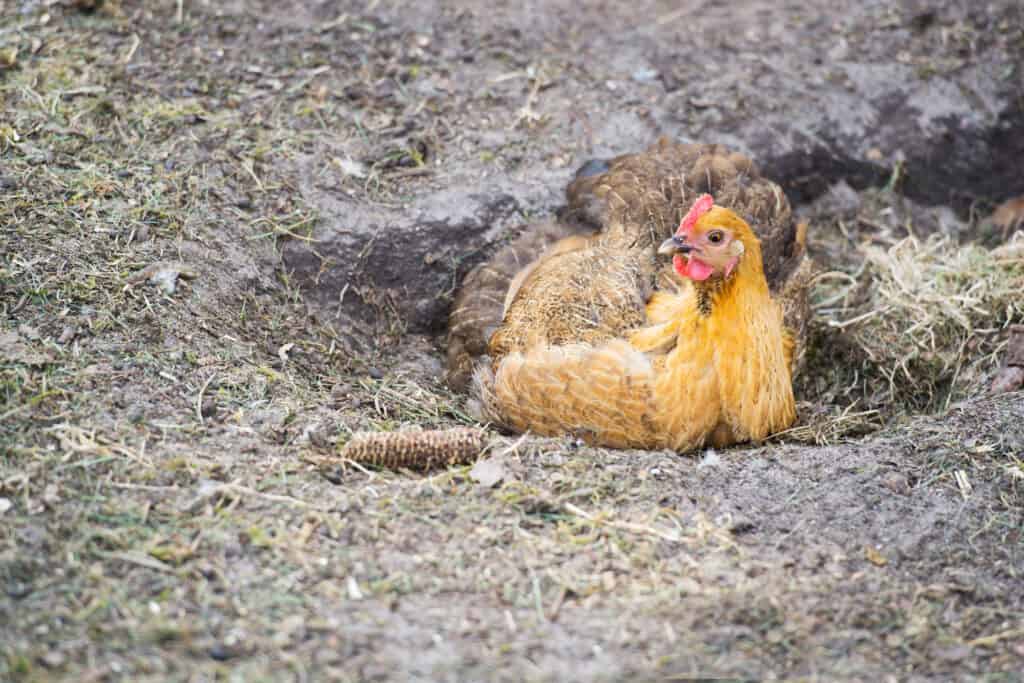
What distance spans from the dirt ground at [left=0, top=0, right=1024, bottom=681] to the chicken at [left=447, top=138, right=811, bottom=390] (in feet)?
0.97

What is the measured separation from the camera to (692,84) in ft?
Answer: 20.3

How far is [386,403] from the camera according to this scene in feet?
15.2

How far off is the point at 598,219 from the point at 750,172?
2.68ft

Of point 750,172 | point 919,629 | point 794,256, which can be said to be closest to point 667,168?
point 750,172

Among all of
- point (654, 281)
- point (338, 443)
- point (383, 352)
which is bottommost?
point (383, 352)

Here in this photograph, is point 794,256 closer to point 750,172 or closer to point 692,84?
point 750,172

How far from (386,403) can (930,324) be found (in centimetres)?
261

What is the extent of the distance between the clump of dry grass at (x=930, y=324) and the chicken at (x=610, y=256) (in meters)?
0.39

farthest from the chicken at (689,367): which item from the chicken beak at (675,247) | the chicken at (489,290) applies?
the chicken at (489,290)

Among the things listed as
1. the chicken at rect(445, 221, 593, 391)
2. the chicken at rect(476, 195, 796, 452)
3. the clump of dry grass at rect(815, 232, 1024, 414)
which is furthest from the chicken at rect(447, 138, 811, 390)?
the clump of dry grass at rect(815, 232, 1024, 414)

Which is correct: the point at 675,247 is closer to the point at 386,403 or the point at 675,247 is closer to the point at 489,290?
the point at 489,290

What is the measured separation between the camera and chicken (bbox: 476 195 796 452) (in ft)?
13.6

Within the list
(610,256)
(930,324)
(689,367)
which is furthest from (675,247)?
(930,324)

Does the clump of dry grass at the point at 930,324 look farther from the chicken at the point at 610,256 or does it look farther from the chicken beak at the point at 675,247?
the chicken beak at the point at 675,247
